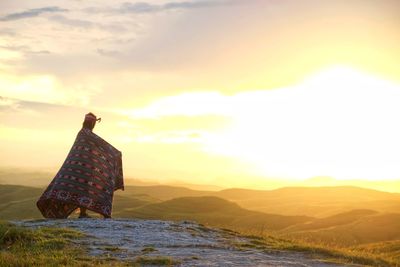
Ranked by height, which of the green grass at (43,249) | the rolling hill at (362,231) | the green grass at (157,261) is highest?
the green grass at (43,249)

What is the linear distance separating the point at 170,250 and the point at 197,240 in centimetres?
221

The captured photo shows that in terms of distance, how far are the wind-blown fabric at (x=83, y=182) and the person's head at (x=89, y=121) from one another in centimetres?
36

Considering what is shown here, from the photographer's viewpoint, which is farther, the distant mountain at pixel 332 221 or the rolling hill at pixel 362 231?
the distant mountain at pixel 332 221

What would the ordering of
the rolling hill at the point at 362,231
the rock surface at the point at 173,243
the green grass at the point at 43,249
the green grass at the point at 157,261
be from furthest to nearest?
the rolling hill at the point at 362,231 → the rock surface at the point at 173,243 → the green grass at the point at 157,261 → the green grass at the point at 43,249

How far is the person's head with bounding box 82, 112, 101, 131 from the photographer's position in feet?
63.5

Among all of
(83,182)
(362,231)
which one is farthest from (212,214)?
(83,182)

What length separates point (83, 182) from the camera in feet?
58.4

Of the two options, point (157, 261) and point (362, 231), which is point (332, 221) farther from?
point (157, 261)

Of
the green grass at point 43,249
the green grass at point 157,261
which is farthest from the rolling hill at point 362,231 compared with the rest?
the green grass at point 157,261

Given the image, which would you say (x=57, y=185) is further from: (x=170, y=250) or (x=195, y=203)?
(x=195, y=203)

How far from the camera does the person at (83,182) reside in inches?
691

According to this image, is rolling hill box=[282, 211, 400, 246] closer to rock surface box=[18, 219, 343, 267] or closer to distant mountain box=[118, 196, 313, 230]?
distant mountain box=[118, 196, 313, 230]

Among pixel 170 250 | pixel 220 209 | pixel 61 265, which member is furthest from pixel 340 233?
pixel 61 265

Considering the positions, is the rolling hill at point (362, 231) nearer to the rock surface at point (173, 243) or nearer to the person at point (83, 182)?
the person at point (83, 182)
